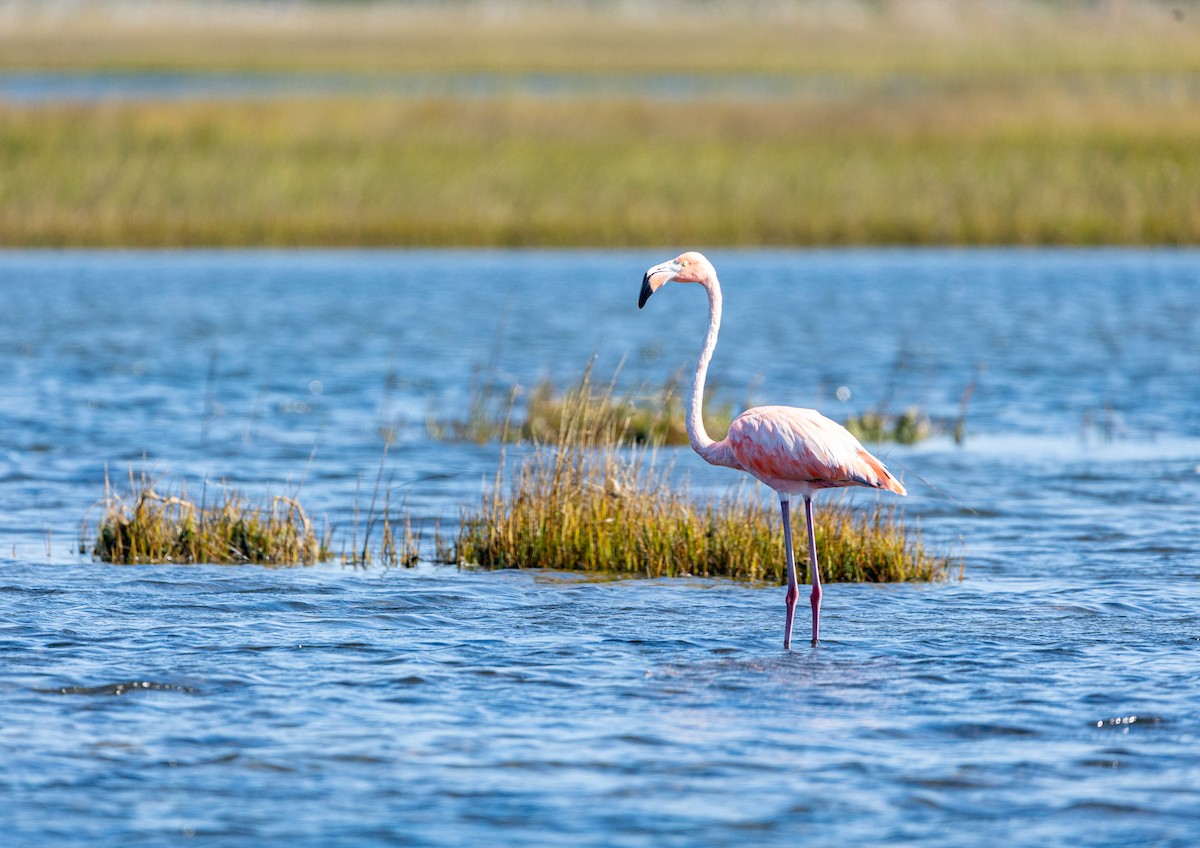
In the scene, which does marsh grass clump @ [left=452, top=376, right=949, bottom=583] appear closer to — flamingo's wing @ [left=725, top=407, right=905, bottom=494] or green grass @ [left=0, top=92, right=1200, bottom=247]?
flamingo's wing @ [left=725, top=407, right=905, bottom=494]

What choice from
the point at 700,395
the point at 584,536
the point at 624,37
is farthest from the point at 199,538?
the point at 624,37

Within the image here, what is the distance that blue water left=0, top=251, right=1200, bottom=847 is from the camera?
6.80 meters

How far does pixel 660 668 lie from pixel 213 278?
24.5 m

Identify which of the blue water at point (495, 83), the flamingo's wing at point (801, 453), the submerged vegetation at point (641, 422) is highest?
the blue water at point (495, 83)

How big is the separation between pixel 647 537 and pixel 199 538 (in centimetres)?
278

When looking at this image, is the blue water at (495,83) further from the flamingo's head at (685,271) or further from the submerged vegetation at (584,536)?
the flamingo's head at (685,271)

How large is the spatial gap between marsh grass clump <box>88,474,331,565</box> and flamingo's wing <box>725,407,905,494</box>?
333cm

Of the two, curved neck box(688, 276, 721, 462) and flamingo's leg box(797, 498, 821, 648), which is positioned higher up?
curved neck box(688, 276, 721, 462)

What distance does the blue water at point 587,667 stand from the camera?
6.80 m

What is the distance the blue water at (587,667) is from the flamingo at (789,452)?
2.00 ft

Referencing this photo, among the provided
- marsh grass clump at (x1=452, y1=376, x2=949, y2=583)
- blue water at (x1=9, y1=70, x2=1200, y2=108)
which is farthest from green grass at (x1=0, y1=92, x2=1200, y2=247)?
marsh grass clump at (x1=452, y1=376, x2=949, y2=583)

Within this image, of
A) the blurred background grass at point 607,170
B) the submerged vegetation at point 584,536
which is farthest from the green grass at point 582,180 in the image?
the submerged vegetation at point 584,536

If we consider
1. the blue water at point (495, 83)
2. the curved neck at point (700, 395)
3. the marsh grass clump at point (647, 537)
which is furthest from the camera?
the blue water at point (495, 83)

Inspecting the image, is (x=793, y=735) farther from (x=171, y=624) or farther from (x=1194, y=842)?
(x=171, y=624)
